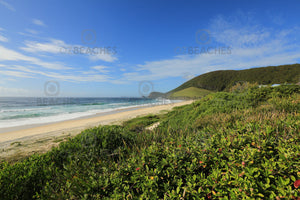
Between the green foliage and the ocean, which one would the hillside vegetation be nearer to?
the green foliage

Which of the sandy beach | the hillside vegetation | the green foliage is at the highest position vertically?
the hillside vegetation

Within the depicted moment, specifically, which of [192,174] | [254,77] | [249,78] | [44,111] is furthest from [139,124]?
[254,77]

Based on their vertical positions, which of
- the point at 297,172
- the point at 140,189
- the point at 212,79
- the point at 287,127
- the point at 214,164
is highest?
the point at 212,79

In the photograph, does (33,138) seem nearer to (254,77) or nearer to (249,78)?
(249,78)

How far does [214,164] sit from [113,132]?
3.33 m

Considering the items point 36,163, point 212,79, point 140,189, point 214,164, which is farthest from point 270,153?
point 212,79

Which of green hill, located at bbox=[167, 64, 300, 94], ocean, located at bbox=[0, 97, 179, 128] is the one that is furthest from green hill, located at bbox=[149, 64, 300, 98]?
ocean, located at bbox=[0, 97, 179, 128]

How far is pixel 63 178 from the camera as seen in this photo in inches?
100

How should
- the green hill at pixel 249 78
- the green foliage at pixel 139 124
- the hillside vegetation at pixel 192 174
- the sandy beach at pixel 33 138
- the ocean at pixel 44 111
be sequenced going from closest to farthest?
the hillside vegetation at pixel 192 174
the sandy beach at pixel 33 138
the green foliage at pixel 139 124
the ocean at pixel 44 111
the green hill at pixel 249 78

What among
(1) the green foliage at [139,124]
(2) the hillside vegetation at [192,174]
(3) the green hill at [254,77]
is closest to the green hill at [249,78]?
(3) the green hill at [254,77]

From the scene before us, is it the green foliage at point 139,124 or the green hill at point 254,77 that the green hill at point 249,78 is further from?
the green foliage at point 139,124

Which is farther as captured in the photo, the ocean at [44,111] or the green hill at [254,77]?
the green hill at [254,77]

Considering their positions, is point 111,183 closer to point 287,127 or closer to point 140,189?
point 140,189

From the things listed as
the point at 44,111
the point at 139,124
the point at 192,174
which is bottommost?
the point at 44,111
